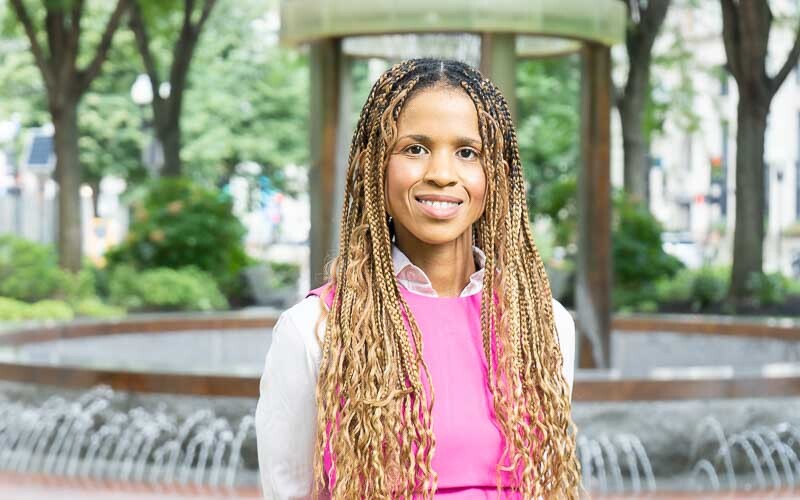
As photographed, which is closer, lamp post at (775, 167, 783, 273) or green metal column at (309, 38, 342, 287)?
green metal column at (309, 38, 342, 287)

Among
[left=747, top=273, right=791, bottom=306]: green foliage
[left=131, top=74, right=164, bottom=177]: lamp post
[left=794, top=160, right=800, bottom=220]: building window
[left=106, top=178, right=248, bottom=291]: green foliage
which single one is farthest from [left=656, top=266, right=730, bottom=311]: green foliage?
[left=794, top=160, right=800, bottom=220]: building window

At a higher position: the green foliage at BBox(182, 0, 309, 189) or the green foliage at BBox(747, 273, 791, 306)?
the green foliage at BBox(182, 0, 309, 189)

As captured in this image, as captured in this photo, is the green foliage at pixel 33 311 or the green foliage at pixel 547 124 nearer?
the green foliage at pixel 33 311

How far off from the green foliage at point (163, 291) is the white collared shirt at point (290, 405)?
18607mm

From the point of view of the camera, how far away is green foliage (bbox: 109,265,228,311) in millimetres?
20969

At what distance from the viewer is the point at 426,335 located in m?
2.48

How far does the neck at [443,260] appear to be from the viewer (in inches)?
101

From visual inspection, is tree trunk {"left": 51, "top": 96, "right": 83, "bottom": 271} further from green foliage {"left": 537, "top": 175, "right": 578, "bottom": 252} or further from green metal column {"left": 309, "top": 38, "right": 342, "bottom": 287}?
green metal column {"left": 309, "top": 38, "right": 342, "bottom": 287}

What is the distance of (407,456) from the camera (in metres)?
2.37

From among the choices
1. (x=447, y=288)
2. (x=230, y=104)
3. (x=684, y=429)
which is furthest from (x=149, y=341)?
(x=230, y=104)

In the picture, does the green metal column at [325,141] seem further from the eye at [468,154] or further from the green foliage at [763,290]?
the green foliage at [763,290]

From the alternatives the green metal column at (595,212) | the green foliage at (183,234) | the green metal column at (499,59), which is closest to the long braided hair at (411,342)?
the green metal column at (499,59)

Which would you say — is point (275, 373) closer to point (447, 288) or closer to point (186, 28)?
point (447, 288)

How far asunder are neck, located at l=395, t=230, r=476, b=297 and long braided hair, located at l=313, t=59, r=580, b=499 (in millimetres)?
42
